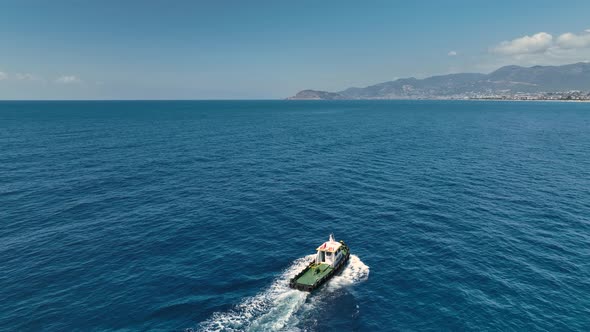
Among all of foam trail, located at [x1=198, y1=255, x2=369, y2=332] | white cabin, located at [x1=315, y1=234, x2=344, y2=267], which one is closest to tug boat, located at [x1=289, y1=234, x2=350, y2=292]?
white cabin, located at [x1=315, y1=234, x2=344, y2=267]

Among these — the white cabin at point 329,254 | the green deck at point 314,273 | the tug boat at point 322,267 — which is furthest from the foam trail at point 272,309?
the white cabin at point 329,254

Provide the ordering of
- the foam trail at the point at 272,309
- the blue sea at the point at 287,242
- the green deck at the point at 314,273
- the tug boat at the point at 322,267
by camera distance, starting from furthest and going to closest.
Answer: the green deck at the point at 314,273, the tug boat at the point at 322,267, the blue sea at the point at 287,242, the foam trail at the point at 272,309

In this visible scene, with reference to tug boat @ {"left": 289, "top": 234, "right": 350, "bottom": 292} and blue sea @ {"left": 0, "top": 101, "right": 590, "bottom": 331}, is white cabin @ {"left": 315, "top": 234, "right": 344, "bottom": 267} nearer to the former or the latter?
tug boat @ {"left": 289, "top": 234, "right": 350, "bottom": 292}

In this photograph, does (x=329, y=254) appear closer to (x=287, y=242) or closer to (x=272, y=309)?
(x=287, y=242)

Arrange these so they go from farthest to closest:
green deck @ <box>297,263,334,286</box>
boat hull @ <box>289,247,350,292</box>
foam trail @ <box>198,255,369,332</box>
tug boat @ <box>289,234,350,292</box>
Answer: green deck @ <box>297,263,334,286</box>, tug boat @ <box>289,234,350,292</box>, boat hull @ <box>289,247,350,292</box>, foam trail @ <box>198,255,369,332</box>

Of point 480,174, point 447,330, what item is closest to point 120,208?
point 447,330

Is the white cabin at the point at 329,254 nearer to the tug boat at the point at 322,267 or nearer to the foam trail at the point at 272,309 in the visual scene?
the tug boat at the point at 322,267

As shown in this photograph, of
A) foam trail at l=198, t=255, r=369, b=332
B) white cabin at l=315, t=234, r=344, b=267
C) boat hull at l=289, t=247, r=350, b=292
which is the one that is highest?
white cabin at l=315, t=234, r=344, b=267

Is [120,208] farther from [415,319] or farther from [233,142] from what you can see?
[233,142]
